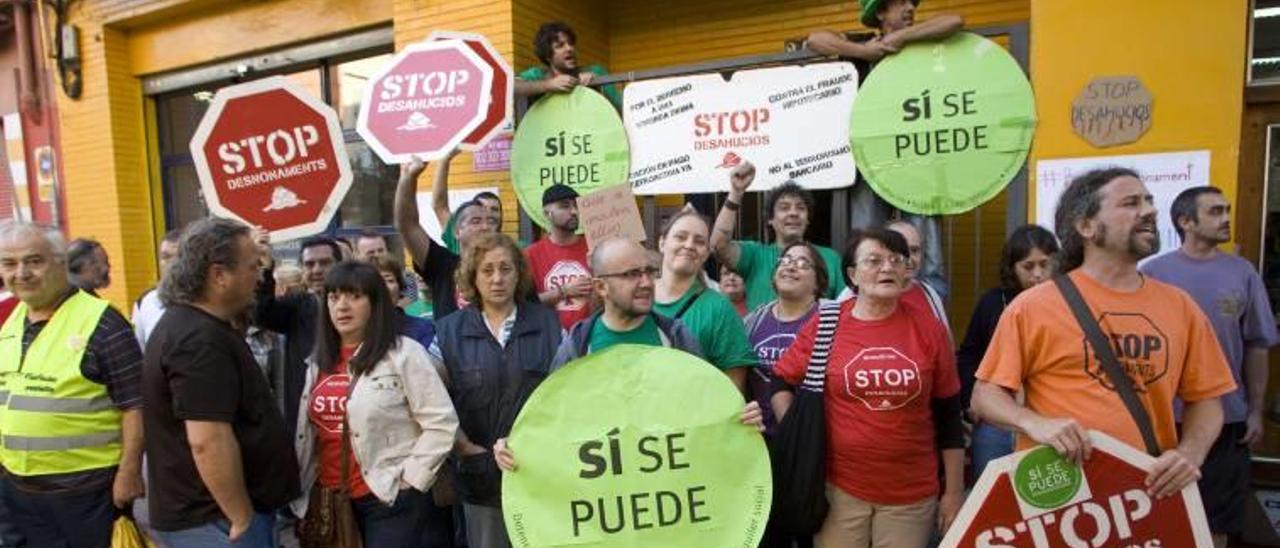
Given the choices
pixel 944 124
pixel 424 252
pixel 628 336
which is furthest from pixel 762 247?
pixel 424 252

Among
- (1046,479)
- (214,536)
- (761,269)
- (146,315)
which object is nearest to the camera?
(1046,479)

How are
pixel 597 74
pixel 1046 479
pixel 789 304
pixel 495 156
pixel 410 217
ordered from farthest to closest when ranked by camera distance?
pixel 495 156
pixel 597 74
pixel 410 217
pixel 789 304
pixel 1046 479

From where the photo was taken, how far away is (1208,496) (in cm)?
326

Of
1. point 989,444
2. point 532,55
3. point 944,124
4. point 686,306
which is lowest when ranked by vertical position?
point 989,444

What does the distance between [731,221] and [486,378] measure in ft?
4.97

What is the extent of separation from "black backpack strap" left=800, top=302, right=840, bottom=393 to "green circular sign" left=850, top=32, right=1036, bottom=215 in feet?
4.04

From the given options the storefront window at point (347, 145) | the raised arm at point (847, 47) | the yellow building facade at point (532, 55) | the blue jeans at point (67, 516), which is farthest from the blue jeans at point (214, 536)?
the storefront window at point (347, 145)

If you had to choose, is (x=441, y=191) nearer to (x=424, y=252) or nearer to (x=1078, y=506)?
(x=424, y=252)

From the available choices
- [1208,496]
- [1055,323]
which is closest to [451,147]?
[1055,323]

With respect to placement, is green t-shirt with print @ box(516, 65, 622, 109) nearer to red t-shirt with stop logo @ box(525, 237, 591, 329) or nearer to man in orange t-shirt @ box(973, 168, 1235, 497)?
red t-shirt with stop logo @ box(525, 237, 591, 329)

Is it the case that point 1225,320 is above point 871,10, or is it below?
below

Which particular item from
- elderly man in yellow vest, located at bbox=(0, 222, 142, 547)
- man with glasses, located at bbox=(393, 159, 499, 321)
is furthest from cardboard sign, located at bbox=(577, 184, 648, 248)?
elderly man in yellow vest, located at bbox=(0, 222, 142, 547)

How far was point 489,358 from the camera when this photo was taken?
2805 mm

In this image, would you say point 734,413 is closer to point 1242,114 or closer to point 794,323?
point 794,323
